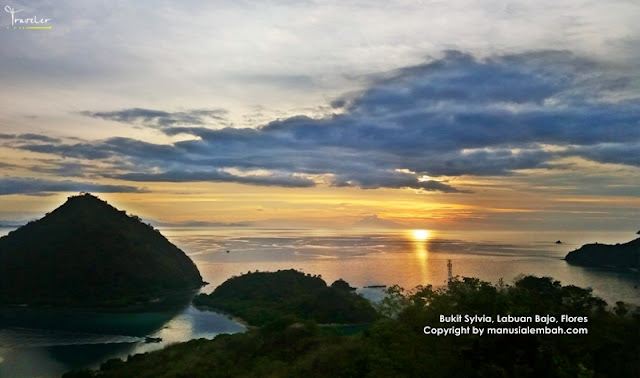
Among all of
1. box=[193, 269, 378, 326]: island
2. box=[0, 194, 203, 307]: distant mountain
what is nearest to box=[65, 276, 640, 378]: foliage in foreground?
box=[193, 269, 378, 326]: island

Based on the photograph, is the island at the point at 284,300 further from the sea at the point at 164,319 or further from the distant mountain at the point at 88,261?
the distant mountain at the point at 88,261

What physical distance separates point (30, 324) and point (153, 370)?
59073 millimetres

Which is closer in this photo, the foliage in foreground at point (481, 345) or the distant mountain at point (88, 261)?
the foliage in foreground at point (481, 345)

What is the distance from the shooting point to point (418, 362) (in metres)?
25.1

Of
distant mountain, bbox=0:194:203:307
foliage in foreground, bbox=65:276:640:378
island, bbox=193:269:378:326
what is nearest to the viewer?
foliage in foreground, bbox=65:276:640:378

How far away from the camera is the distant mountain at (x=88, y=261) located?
115 m

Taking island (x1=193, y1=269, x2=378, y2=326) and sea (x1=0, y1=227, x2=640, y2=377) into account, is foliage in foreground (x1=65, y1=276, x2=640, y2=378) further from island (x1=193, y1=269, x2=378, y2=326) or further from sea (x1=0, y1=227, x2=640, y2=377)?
island (x1=193, y1=269, x2=378, y2=326)

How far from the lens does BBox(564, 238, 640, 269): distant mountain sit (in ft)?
502

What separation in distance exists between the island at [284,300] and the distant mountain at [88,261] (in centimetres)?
2302

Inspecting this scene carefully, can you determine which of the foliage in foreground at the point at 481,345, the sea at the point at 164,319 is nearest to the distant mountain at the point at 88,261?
the sea at the point at 164,319

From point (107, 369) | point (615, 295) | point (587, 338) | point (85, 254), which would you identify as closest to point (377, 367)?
point (587, 338)

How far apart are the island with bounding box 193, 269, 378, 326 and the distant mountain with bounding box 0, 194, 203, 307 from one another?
23.0 metres

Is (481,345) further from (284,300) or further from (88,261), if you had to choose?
(88,261)

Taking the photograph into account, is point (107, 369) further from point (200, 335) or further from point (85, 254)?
point (85, 254)
